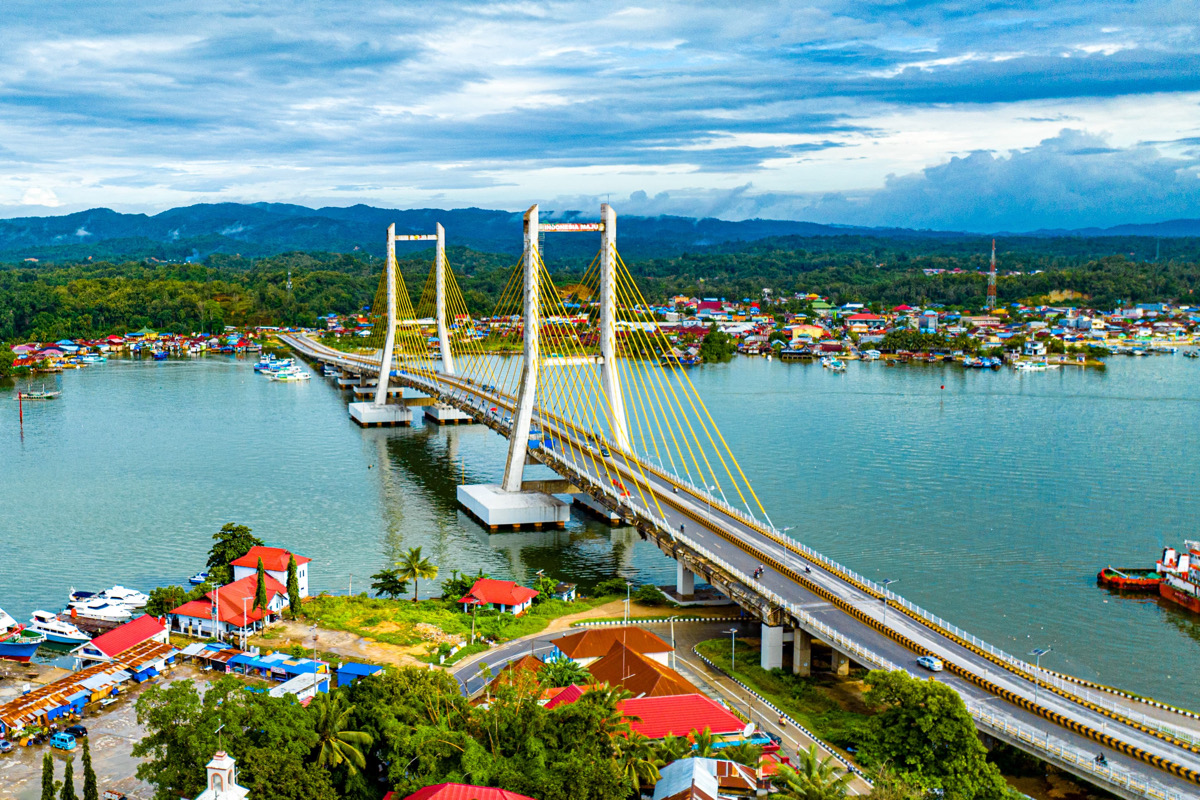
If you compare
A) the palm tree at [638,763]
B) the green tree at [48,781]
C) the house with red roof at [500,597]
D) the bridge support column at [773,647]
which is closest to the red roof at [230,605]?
the house with red roof at [500,597]

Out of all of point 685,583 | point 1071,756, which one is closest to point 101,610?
point 685,583

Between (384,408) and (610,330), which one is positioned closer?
(610,330)

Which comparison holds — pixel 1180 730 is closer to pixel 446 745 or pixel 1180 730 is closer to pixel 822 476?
pixel 446 745

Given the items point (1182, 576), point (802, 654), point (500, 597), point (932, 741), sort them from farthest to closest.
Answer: point (1182, 576) → point (500, 597) → point (802, 654) → point (932, 741)

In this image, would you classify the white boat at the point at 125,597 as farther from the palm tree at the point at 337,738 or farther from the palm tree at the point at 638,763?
the palm tree at the point at 638,763

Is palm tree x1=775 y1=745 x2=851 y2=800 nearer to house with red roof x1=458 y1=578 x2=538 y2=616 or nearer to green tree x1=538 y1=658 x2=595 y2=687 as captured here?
green tree x1=538 y1=658 x2=595 y2=687

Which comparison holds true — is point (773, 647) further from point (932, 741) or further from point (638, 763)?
point (638, 763)
